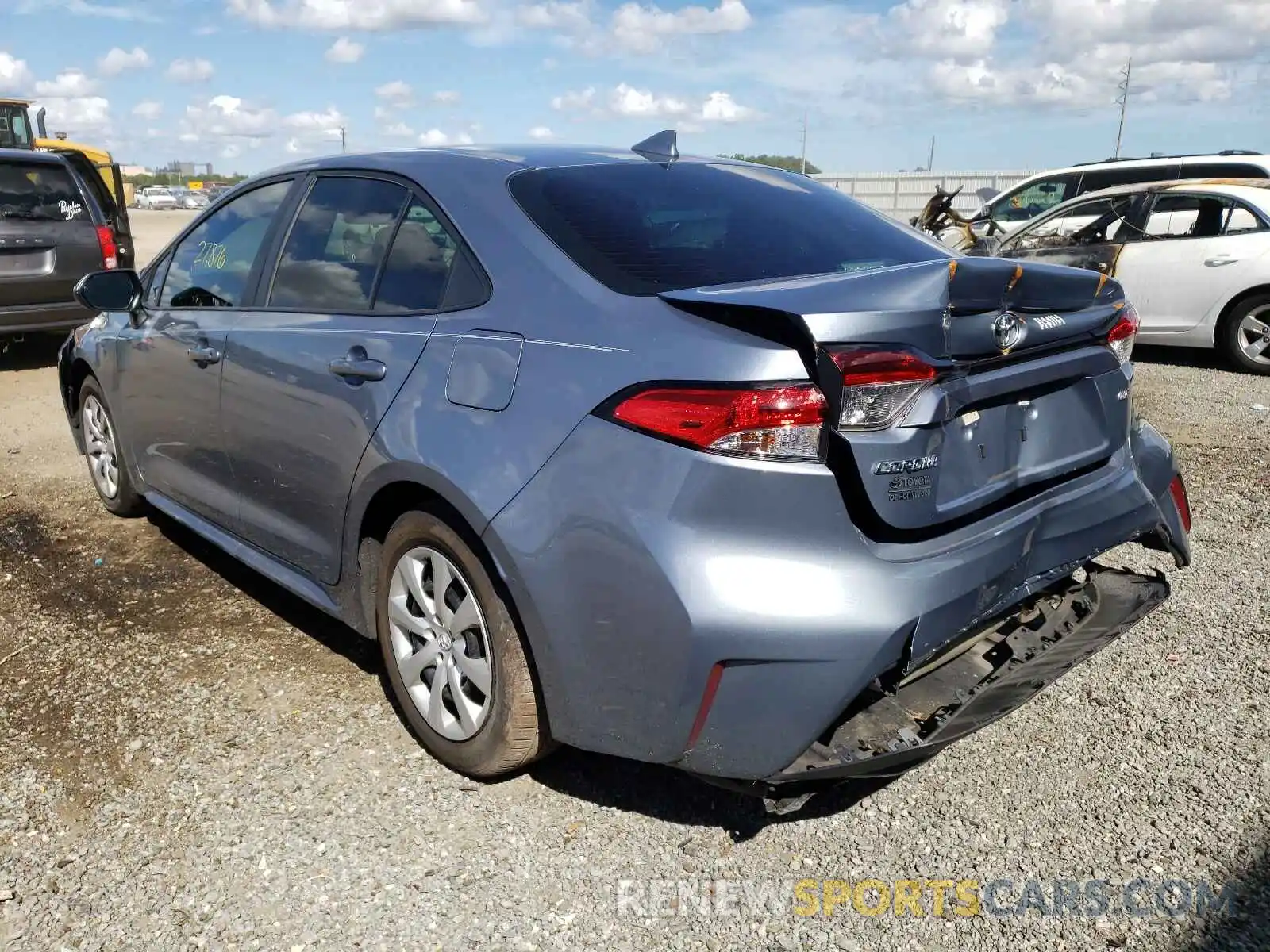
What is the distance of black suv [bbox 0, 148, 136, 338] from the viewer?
27.5ft

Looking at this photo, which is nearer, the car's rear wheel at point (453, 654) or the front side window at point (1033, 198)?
the car's rear wheel at point (453, 654)

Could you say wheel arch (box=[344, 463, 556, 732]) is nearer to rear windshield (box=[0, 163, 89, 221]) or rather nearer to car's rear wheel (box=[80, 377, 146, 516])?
car's rear wheel (box=[80, 377, 146, 516])

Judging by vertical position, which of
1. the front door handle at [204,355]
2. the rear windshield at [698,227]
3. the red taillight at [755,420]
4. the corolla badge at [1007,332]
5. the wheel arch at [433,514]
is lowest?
the wheel arch at [433,514]

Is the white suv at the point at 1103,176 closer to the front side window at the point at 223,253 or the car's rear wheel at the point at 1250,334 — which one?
the car's rear wheel at the point at 1250,334

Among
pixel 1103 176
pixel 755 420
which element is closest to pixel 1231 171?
pixel 1103 176

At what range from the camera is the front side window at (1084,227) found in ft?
29.9

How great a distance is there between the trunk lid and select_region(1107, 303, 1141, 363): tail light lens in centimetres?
20

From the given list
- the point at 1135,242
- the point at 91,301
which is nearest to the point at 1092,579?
the point at 91,301

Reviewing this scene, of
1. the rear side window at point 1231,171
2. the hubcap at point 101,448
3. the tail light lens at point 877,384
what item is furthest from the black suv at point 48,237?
the rear side window at point 1231,171

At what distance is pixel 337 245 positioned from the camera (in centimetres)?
326

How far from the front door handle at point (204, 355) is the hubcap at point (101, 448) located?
4.19 ft

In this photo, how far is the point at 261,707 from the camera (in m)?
3.25

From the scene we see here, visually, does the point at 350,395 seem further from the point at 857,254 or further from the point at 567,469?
the point at 857,254

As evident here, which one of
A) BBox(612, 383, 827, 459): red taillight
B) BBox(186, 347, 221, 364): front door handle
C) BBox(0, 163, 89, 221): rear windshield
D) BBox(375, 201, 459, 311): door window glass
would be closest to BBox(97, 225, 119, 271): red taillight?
BBox(0, 163, 89, 221): rear windshield
